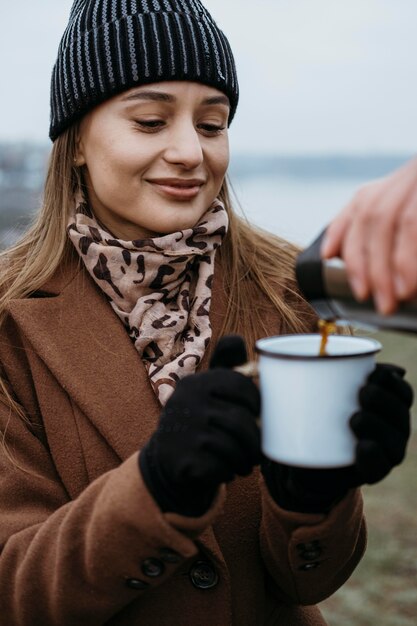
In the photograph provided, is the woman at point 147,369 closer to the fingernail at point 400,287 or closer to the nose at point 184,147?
the nose at point 184,147

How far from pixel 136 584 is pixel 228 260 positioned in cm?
101

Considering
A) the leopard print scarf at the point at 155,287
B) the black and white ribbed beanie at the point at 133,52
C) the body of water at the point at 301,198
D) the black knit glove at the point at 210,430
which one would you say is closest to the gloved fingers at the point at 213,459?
the black knit glove at the point at 210,430

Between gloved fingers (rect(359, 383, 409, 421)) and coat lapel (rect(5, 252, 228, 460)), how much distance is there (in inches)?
27.6

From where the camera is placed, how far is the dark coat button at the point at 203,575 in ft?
6.55

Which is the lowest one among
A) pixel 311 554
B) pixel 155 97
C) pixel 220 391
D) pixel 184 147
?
pixel 311 554

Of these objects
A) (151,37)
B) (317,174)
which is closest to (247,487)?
(151,37)

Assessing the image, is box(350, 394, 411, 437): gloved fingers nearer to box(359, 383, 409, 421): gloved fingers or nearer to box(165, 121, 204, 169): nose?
box(359, 383, 409, 421): gloved fingers

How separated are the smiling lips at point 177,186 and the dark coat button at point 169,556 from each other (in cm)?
91

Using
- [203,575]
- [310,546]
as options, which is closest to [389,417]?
[310,546]

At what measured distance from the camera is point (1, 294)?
2.24 meters

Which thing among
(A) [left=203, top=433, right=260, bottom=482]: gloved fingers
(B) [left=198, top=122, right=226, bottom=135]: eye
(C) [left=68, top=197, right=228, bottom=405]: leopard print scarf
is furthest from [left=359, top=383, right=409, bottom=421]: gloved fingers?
(B) [left=198, top=122, right=226, bottom=135]: eye

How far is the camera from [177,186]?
7.15 feet

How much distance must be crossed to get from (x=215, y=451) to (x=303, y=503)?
392 mm

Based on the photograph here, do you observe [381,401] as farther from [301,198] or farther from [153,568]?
[301,198]
